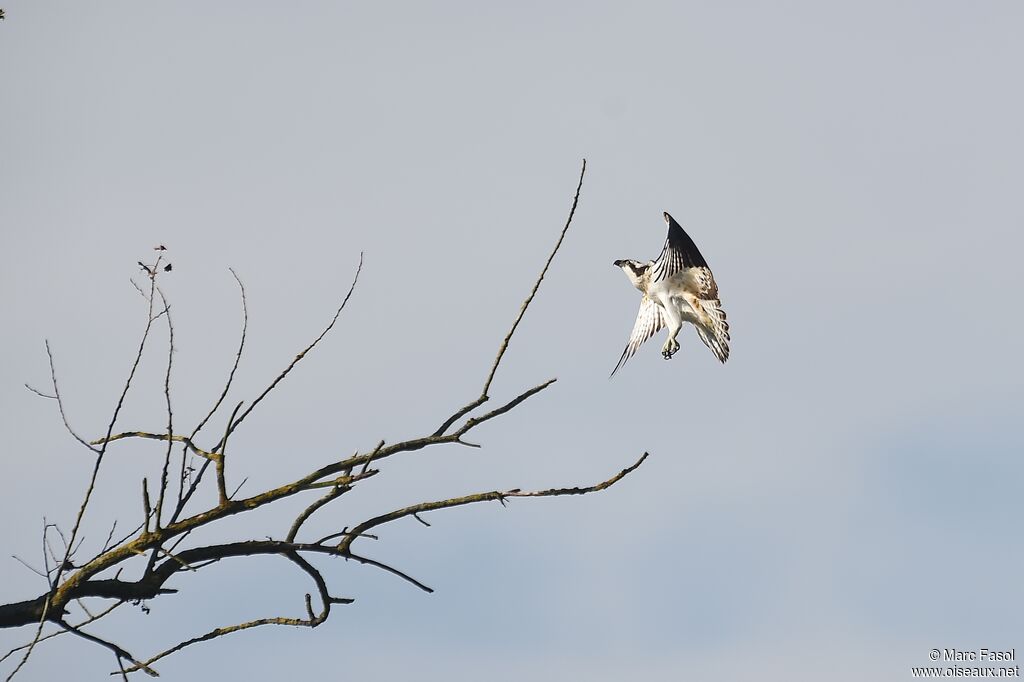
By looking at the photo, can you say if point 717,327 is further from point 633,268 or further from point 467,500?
point 467,500

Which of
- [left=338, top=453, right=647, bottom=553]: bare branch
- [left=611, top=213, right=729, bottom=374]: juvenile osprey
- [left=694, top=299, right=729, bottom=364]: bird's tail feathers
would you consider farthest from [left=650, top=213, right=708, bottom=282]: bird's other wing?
[left=338, top=453, right=647, bottom=553]: bare branch

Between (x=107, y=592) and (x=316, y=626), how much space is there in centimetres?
90

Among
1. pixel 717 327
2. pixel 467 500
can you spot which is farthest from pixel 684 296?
pixel 467 500

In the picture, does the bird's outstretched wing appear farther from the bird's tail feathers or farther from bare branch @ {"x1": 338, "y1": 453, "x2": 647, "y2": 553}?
bare branch @ {"x1": 338, "y1": 453, "x2": 647, "y2": 553}

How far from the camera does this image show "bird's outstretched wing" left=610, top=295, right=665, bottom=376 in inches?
442

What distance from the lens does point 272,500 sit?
15.7 feet

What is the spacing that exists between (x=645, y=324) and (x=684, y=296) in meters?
0.64

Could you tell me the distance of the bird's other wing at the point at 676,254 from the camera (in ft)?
34.0

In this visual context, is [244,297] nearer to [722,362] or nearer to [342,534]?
[342,534]

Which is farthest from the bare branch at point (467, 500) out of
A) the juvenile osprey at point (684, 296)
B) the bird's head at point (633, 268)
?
the bird's head at point (633, 268)

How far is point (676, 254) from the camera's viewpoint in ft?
34.5

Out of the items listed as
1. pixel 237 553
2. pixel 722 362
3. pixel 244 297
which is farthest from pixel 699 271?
pixel 237 553

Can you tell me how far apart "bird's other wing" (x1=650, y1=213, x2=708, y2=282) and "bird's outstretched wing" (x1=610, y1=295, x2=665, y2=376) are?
481 millimetres

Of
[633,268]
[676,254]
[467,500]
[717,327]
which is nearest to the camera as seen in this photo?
[467,500]
